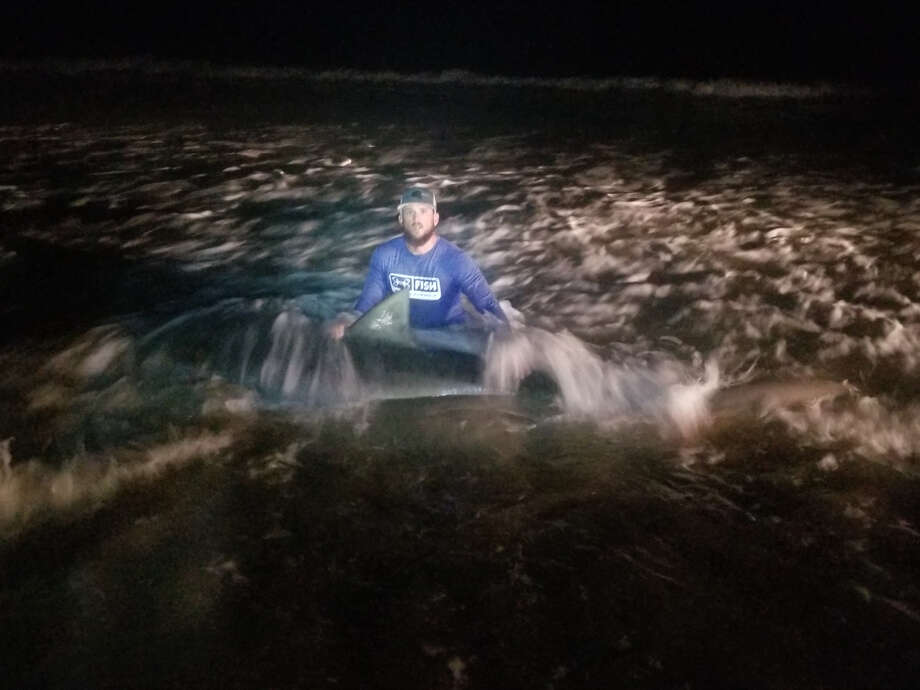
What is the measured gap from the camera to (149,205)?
1156 cm

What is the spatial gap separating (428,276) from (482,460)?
2.07m

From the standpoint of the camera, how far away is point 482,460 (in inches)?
184

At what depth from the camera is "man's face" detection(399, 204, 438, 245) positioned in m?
6.12

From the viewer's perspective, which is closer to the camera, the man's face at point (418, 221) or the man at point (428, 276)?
the man's face at point (418, 221)

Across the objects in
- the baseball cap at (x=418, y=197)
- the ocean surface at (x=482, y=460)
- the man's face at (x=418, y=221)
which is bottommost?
the ocean surface at (x=482, y=460)

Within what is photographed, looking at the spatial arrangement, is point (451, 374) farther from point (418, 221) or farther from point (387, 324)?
point (418, 221)

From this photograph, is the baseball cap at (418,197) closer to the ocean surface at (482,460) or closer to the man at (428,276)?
the man at (428,276)

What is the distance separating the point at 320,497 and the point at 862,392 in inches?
147

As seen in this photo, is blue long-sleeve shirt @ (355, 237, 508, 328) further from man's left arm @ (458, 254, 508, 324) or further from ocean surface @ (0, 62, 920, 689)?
ocean surface @ (0, 62, 920, 689)

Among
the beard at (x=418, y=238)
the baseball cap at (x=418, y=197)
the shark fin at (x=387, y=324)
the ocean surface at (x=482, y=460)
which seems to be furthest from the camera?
the beard at (x=418, y=238)

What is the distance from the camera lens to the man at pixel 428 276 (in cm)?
629

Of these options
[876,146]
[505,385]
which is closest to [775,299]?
[505,385]

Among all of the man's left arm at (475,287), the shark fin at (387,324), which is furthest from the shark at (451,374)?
the man's left arm at (475,287)

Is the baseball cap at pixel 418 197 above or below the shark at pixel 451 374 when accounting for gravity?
above
